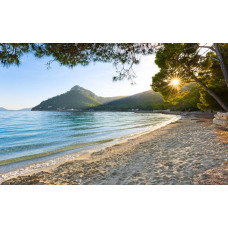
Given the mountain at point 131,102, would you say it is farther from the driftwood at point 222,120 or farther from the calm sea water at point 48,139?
the driftwood at point 222,120

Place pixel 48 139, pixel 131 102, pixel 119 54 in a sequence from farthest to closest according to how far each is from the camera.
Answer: pixel 131 102
pixel 48 139
pixel 119 54

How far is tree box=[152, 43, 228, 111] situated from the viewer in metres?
6.42

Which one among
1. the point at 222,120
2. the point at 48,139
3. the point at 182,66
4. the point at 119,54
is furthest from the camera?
the point at 48,139

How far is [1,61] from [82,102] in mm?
45874

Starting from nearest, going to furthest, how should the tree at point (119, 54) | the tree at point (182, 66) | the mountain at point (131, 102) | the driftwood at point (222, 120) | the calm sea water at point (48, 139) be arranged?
the tree at point (119, 54)
the tree at point (182, 66)
the calm sea water at point (48, 139)
the driftwood at point (222, 120)
the mountain at point (131, 102)

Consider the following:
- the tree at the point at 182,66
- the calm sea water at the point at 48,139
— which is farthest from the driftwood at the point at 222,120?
the calm sea water at the point at 48,139

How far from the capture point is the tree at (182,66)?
6418mm

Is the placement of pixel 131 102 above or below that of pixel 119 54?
above

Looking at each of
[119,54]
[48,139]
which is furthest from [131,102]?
[119,54]

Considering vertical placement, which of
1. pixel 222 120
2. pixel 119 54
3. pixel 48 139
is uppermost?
pixel 119 54

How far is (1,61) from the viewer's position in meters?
3.85

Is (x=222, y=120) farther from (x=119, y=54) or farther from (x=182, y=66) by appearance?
(x=119, y=54)

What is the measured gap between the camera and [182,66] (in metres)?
7.70
